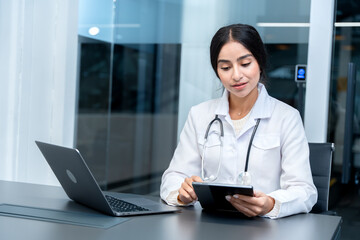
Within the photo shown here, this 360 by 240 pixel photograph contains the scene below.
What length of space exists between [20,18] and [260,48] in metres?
1.82

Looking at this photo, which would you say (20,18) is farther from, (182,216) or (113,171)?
(182,216)

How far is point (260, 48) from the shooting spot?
5.74ft

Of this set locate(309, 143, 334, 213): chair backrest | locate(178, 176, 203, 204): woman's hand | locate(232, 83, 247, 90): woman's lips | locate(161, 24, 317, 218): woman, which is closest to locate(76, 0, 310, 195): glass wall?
locate(309, 143, 334, 213): chair backrest

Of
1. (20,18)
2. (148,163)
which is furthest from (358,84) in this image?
(20,18)

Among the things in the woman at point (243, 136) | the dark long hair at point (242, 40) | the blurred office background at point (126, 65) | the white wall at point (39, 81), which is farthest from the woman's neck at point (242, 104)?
the white wall at point (39, 81)

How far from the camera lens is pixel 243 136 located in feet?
5.76

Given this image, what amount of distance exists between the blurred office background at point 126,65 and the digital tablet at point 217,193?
120 cm

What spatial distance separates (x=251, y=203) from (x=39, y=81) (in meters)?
2.03

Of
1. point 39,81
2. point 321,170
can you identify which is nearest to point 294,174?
point 321,170

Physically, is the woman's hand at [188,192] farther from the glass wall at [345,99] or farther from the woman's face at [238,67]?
the glass wall at [345,99]

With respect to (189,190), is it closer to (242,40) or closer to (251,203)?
(251,203)

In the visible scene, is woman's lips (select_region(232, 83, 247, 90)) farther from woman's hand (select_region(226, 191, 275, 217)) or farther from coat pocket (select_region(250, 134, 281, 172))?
woman's hand (select_region(226, 191, 275, 217))

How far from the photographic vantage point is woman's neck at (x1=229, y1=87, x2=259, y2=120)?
1.83 meters

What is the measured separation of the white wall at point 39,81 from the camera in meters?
3.02
